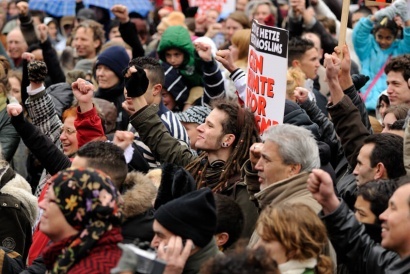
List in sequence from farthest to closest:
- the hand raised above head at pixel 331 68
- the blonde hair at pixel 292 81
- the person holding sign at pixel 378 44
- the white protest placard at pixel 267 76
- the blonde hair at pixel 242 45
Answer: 1. the blonde hair at pixel 242 45
2. the person holding sign at pixel 378 44
3. the blonde hair at pixel 292 81
4. the white protest placard at pixel 267 76
5. the hand raised above head at pixel 331 68

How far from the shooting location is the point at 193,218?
17.2 feet

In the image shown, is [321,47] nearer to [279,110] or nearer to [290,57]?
[290,57]

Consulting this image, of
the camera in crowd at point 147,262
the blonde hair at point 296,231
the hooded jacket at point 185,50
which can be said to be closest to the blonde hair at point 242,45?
the hooded jacket at point 185,50

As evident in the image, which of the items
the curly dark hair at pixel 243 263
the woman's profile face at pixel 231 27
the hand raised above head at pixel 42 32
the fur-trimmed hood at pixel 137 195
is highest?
the curly dark hair at pixel 243 263

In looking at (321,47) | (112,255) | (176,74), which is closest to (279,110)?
(112,255)

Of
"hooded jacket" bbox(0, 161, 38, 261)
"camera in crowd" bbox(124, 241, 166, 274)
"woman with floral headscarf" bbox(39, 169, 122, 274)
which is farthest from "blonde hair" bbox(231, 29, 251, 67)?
"camera in crowd" bbox(124, 241, 166, 274)

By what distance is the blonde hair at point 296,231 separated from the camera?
16.7 feet

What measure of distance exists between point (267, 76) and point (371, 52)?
3728 millimetres

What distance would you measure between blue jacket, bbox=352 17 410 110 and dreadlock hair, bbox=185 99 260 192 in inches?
141

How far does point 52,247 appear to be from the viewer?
4.96 metres

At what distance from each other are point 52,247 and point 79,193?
0.31 meters

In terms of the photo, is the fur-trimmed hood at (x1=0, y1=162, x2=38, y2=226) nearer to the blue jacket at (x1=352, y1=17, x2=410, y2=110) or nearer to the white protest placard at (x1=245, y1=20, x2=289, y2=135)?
the white protest placard at (x1=245, y1=20, x2=289, y2=135)

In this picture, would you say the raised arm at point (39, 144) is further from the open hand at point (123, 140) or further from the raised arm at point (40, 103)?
the raised arm at point (40, 103)

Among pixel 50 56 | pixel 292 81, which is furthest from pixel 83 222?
pixel 50 56
